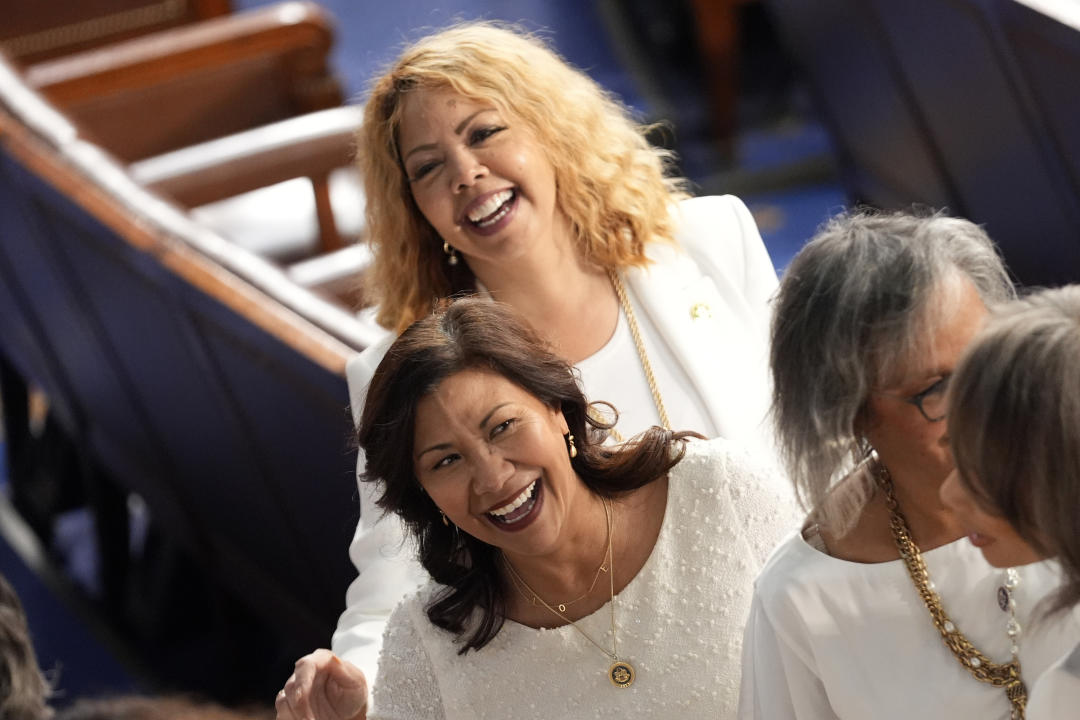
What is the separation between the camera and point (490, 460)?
1.70 m

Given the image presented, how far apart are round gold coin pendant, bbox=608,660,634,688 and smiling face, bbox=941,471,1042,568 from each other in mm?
638

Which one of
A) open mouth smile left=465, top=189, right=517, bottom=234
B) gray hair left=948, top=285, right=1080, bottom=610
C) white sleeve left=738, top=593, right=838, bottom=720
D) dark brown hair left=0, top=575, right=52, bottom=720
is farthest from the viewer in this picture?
open mouth smile left=465, top=189, right=517, bottom=234

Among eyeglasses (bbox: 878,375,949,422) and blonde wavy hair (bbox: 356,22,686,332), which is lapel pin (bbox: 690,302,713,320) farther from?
eyeglasses (bbox: 878,375,949,422)

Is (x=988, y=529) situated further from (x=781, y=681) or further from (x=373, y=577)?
(x=373, y=577)

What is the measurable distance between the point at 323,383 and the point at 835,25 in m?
2.05

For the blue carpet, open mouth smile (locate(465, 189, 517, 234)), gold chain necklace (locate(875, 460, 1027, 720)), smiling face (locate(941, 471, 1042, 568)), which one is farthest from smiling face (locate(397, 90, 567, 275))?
the blue carpet

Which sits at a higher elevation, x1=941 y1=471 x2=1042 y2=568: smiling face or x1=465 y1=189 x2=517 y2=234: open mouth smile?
x1=941 y1=471 x2=1042 y2=568: smiling face

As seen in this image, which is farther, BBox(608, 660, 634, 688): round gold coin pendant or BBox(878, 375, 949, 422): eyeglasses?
BBox(608, 660, 634, 688): round gold coin pendant

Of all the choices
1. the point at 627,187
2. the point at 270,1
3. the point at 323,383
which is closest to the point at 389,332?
the point at 323,383

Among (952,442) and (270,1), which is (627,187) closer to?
(952,442)

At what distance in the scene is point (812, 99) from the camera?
14.9 feet

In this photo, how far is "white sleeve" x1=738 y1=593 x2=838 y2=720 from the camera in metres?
1.52

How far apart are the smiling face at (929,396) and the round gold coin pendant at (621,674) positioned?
53 centimetres

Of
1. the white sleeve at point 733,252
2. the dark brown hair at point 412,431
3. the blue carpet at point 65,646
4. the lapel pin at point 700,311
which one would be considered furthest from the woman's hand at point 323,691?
the blue carpet at point 65,646
